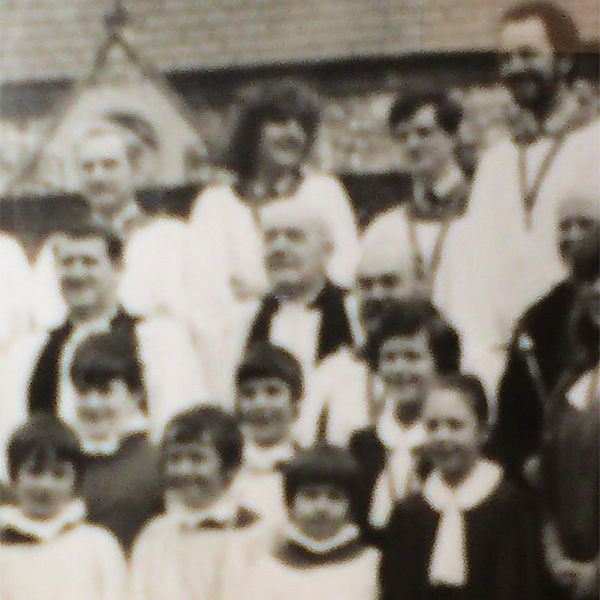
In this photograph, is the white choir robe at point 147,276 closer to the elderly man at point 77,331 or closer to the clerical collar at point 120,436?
the elderly man at point 77,331

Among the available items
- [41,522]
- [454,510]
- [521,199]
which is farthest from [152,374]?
[521,199]

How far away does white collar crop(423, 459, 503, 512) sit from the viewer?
102 cm

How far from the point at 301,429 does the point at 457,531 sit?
275 mm

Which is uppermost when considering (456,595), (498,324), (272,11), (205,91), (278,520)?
(272,11)

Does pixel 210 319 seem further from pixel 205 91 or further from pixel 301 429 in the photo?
pixel 205 91

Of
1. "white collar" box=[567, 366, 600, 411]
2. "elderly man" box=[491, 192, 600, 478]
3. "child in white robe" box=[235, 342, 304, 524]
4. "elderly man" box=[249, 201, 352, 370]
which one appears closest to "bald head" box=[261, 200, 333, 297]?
"elderly man" box=[249, 201, 352, 370]

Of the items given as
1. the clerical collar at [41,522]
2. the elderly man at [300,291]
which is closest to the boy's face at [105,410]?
the clerical collar at [41,522]

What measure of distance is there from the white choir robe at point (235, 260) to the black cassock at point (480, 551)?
0.36 meters

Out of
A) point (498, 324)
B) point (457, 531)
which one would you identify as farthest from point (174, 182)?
point (457, 531)

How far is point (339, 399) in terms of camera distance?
1042 millimetres

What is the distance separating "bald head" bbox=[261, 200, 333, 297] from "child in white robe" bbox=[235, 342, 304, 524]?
0.10m

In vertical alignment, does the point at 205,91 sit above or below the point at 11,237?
above

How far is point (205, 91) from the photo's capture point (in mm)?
1060

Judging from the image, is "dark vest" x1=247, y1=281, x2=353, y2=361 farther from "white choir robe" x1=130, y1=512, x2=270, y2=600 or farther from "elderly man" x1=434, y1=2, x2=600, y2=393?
"white choir robe" x1=130, y1=512, x2=270, y2=600
